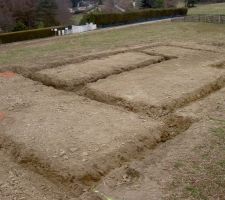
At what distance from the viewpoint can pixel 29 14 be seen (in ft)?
108

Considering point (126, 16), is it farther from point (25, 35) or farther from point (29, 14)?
point (25, 35)

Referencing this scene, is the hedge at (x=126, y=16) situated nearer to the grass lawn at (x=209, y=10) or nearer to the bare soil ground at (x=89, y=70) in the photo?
the grass lawn at (x=209, y=10)

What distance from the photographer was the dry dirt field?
6.65m

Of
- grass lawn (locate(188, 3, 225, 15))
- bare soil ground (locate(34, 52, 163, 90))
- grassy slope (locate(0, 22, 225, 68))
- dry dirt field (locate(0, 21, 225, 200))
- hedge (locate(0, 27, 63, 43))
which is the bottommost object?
dry dirt field (locate(0, 21, 225, 200))

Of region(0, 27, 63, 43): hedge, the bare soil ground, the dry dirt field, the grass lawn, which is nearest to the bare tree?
region(0, 27, 63, 43): hedge

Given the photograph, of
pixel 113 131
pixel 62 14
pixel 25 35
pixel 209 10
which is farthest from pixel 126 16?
pixel 113 131

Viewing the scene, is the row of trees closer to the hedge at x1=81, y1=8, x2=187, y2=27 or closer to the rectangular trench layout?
the hedge at x1=81, y1=8, x2=187, y2=27

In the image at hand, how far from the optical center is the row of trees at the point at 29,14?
29.9 m

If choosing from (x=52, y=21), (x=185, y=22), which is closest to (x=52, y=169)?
(x=185, y=22)

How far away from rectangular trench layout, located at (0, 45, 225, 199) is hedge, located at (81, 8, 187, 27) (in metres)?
16.1

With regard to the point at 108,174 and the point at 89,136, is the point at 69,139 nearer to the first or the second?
the point at 89,136

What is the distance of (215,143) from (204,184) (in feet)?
5.58

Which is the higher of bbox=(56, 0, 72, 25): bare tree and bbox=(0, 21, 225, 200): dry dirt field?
bbox=(56, 0, 72, 25): bare tree

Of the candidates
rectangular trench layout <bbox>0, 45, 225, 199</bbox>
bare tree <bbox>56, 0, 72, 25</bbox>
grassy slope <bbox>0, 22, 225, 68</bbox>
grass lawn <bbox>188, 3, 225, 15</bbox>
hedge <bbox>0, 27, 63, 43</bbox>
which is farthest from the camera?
grass lawn <bbox>188, 3, 225, 15</bbox>
